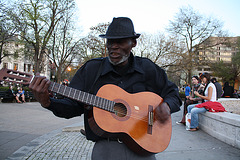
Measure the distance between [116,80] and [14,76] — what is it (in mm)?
1161

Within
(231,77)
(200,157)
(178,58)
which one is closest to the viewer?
(200,157)

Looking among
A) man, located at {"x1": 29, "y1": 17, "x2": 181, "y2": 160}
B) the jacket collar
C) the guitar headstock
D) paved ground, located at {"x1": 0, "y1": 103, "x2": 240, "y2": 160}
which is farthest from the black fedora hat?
paved ground, located at {"x1": 0, "y1": 103, "x2": 240, "y2": 160}

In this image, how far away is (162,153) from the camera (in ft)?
13.3

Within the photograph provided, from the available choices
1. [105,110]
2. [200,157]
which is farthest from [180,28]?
[105,110]

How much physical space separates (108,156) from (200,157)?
286cm

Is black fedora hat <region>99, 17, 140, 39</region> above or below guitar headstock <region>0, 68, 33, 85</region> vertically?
above

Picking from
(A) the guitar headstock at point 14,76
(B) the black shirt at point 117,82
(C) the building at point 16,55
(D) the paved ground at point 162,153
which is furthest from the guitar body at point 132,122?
(D) the paved ground at point 162,153

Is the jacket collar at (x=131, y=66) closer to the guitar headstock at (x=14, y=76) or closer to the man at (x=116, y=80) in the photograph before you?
the man at (x=116, y=80)

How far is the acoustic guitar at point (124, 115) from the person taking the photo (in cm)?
168

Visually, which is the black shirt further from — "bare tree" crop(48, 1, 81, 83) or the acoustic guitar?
"bare tree" crop(48, 1, 81, 83)

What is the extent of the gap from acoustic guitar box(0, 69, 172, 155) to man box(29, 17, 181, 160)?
83mm

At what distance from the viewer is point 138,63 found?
85.8 inches

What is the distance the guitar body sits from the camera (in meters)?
1.67

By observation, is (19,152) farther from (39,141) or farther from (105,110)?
(105,110)
